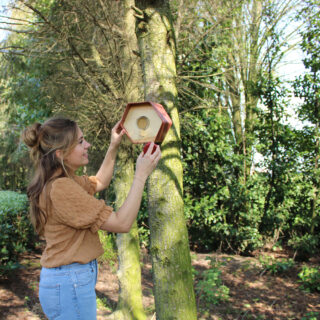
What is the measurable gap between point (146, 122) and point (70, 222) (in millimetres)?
Result: 678

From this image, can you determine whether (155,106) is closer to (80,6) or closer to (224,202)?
(80,6)

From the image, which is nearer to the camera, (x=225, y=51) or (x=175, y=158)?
(x=175, y=158)

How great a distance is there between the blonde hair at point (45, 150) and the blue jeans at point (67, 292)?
0.27 meters

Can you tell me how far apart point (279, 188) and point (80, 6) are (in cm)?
469

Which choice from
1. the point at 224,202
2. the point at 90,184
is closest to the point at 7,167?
the point at 224,202

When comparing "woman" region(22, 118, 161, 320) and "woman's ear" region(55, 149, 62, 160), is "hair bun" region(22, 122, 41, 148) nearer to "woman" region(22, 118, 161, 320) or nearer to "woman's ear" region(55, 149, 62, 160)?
"woman" region(22, 118, 161, 320)

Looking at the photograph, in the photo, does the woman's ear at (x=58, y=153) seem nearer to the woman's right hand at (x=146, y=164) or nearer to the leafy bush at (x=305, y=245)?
the woman's right hand at (x=146, y=164)

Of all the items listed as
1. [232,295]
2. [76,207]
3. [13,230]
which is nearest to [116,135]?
[76,207]

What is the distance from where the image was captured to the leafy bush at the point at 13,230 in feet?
17.6

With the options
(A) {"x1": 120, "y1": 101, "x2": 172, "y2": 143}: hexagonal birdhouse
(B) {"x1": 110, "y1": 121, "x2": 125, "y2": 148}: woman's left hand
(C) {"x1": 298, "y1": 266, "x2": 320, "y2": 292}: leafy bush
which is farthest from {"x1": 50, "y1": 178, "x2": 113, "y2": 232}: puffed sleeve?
(C) {"x1": 298, "y1": 266, "x2": 320, "y2": 292}: leafy bush

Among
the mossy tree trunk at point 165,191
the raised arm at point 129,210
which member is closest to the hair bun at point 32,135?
the raised arm at point 129,210

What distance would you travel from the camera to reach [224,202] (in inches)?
272

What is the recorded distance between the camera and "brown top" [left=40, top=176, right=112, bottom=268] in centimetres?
162

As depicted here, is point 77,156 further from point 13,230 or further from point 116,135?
point 13,230
